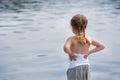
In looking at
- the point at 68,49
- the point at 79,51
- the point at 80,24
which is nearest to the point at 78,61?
the point at 79,51

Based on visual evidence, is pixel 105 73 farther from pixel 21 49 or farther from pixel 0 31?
pixel 0 31

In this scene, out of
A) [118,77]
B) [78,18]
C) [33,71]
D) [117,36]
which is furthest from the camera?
[117,36]

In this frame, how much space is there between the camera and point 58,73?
1209cm

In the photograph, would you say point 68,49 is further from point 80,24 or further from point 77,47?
point 80,24

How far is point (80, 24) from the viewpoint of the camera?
6.09 metres

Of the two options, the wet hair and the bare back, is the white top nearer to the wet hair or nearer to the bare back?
the bare back

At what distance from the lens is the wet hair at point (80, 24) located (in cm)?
606

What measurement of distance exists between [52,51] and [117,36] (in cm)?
483

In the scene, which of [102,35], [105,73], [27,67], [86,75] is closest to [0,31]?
[102,35]

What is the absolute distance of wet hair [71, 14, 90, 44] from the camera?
6.06 meters

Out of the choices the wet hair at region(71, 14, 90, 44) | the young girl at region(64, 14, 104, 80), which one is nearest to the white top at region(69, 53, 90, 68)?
the young girl at region(64, 14, 104, 80)

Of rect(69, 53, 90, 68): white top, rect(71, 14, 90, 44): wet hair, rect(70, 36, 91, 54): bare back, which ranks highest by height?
rect(71, 14, 90, 44): wet hair

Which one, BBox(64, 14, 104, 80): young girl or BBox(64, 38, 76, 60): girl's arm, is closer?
BBox(64, 38, 76, 60): girl's arm

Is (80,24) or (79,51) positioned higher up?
(80,24)
